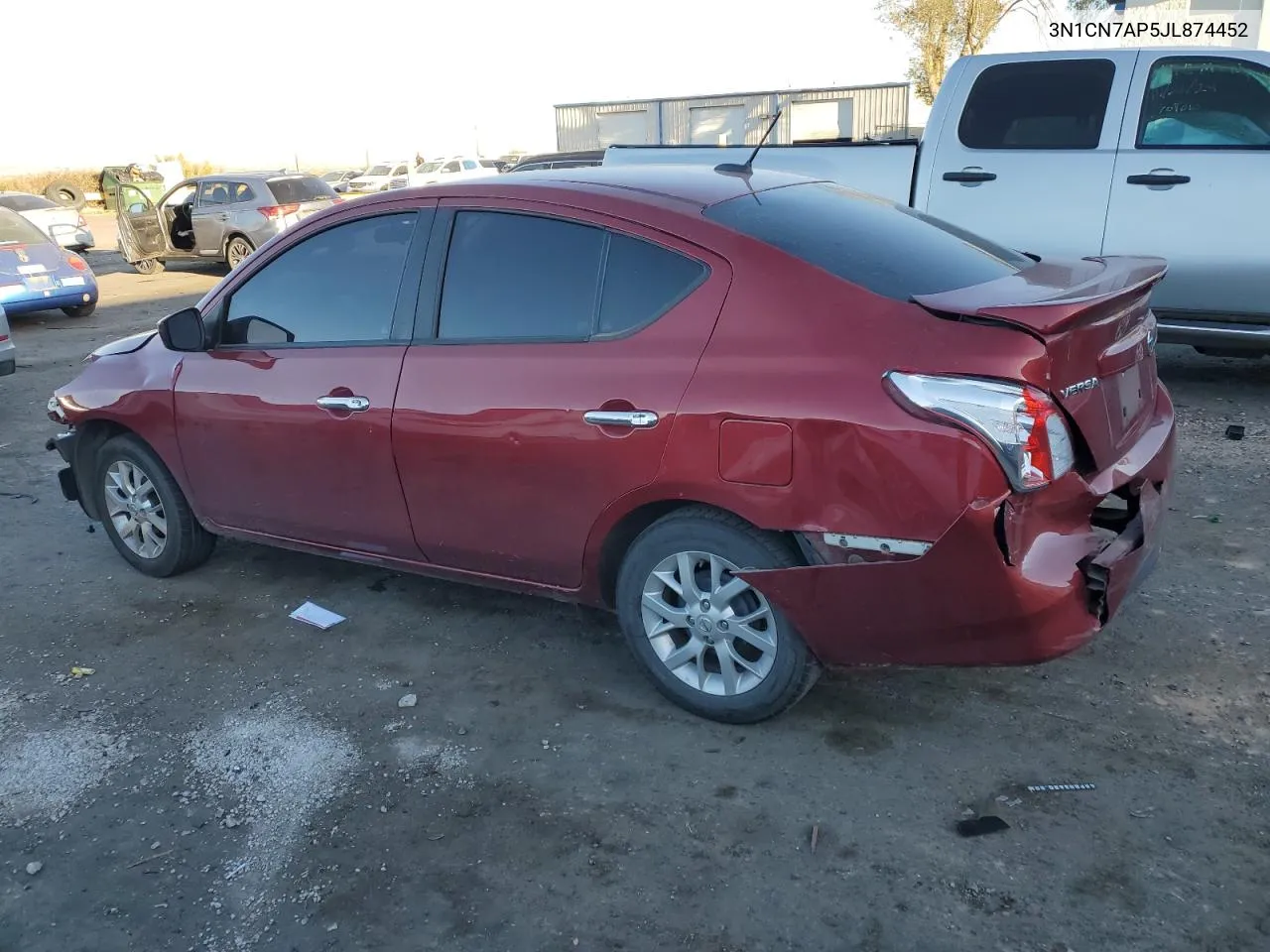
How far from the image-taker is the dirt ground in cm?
271

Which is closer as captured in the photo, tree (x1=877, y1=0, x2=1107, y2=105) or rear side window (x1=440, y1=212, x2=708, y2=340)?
rear side window (x1=440, y1=212, x2=708, y2=340)

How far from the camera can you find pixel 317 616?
182 inches

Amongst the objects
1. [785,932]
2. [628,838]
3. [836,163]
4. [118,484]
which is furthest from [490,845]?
[836,163]

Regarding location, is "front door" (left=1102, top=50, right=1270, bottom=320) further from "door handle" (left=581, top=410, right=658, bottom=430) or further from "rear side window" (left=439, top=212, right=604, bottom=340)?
"door handle" (left=581, top=410, right=658, bottom=430)

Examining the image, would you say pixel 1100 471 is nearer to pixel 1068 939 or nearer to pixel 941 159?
pixel 1068 939

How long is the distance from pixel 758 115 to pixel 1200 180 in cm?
2022

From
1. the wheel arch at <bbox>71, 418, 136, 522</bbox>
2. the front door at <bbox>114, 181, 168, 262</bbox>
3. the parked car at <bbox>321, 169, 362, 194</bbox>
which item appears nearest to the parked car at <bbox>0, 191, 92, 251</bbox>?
the front door at <bbox>114, 181, 168, 262</bbox>

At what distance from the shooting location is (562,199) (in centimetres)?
371

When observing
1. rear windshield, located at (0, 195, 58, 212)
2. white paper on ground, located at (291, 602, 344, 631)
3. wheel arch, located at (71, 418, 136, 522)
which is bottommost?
white paper on ground, located at (291, 602, 344, 631)

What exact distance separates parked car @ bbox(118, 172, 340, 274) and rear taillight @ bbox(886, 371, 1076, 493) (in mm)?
16163

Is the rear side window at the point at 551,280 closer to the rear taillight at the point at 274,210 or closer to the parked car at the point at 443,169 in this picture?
the rear taillight at the point at 274,210

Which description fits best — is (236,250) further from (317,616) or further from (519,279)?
(519,279)

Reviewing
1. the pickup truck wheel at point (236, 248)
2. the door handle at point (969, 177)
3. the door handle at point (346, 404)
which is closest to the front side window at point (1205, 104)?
the door handle at point (969, 177)

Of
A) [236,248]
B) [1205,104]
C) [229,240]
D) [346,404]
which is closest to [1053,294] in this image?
[346,404]
